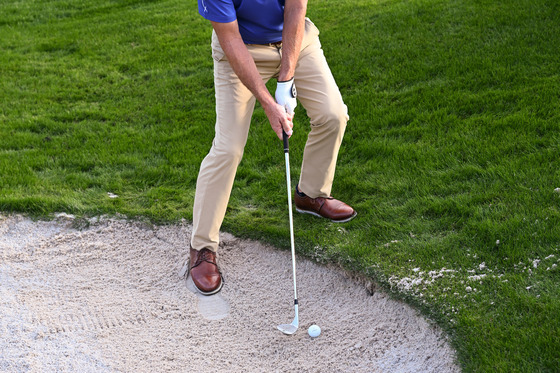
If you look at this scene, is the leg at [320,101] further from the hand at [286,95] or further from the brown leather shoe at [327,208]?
the brown leather shoe at [327,208]

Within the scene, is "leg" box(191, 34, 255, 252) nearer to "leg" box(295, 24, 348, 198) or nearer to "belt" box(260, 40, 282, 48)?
"belt" box(260, 40, 282, 48)

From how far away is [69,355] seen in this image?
4.10 m

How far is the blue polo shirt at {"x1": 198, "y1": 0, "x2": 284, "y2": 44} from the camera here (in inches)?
165

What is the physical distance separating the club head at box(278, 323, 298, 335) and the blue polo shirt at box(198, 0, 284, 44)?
211cm

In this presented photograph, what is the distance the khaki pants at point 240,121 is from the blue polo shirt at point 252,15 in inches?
4.2

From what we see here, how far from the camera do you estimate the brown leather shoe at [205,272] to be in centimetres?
464

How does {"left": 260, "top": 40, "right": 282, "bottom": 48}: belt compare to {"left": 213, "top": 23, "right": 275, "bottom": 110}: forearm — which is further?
{"left": 260, "top": 40, "right": 282, "bottom": 48}: belt

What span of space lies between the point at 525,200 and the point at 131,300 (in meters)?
3.21

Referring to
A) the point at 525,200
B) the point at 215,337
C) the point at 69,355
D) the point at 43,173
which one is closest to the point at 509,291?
the point at 525,200

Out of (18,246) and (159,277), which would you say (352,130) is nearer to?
(159,277)

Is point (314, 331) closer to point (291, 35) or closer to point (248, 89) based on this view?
point (248, 89)

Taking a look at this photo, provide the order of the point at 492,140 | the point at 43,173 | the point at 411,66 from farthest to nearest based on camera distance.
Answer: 1. the point at 411,66
2. the point at 43,173
3. the point at 492,140

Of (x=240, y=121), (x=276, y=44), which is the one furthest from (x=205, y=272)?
(x=276, y=44)

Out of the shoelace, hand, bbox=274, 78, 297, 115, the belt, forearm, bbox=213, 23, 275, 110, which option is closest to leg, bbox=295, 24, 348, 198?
the belt
